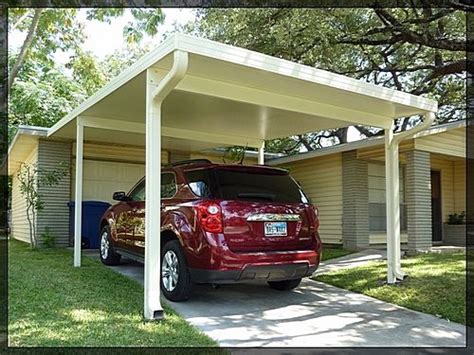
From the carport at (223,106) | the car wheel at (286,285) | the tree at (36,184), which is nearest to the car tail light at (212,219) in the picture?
the carport at (223,106)

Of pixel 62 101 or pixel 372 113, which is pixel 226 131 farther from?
pixel 62 101

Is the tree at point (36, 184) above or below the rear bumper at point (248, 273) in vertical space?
above

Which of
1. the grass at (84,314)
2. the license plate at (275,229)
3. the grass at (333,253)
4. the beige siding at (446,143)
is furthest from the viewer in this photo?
the beige siding at (446,143)

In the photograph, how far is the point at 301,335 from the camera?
4.83 meters

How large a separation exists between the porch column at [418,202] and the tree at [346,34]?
2670 millimetres

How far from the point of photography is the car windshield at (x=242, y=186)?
223 inches

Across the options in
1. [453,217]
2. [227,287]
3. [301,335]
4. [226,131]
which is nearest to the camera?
[301,335]

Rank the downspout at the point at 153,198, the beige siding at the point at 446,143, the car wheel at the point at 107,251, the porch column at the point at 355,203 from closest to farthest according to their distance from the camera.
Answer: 1. the downspout at the point at 153,198
2. the car wheel at the point at 107,251
3. the beige siding at the point at 446,143
4. the porch column at the point at 355,203

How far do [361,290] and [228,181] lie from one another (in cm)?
285

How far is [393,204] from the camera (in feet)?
24.5

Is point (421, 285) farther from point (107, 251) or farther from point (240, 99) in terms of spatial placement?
point (107, 251)

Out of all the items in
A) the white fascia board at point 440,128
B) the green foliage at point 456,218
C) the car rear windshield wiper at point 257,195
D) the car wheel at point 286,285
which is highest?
the white fascia board at point 440,128

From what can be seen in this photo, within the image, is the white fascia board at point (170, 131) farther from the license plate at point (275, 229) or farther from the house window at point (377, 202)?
the house window at point (377, 202)

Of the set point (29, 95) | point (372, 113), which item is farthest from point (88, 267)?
point (29, 95)
